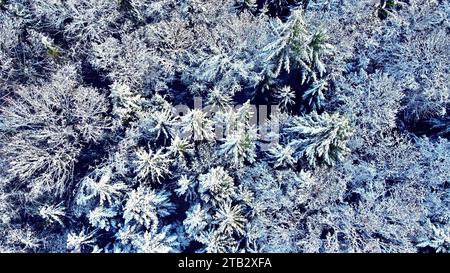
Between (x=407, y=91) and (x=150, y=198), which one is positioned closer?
(x=150, y=198)

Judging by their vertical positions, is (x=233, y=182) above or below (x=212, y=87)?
below

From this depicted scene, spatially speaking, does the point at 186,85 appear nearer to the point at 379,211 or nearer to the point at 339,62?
the point at 339,62

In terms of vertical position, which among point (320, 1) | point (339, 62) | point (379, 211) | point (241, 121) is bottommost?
point (379, 211)

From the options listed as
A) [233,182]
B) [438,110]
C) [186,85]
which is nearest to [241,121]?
[233,182]
